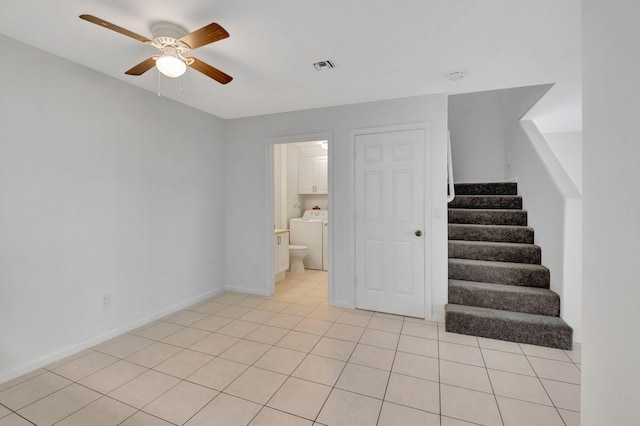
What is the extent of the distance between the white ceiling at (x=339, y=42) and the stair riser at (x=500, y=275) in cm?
184

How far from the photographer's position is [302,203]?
599 cm

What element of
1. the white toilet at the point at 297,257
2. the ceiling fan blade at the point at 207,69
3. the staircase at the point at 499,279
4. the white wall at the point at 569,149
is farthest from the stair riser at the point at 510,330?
the white wall at the point at 569,149

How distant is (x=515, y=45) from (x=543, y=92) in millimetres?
1313

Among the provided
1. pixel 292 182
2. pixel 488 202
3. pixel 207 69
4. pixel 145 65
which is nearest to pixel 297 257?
pixel 292 182

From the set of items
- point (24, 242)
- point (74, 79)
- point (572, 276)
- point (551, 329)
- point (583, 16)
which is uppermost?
point (74, 79)

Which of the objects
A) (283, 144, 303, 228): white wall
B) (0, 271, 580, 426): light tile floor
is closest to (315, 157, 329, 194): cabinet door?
(283, 144, 303, 228): white wall

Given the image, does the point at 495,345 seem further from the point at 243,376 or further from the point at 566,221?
the point at 243,376

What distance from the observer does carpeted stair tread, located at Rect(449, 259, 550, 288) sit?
284 cm

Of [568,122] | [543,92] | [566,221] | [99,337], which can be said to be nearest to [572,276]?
[566,221]

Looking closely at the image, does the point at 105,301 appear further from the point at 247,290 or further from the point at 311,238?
the point at 311,238

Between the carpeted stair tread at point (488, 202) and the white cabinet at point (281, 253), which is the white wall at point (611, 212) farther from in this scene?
the white cabinet at point (281, 253)

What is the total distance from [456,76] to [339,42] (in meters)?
1.20

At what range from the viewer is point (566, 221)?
8.29 feet

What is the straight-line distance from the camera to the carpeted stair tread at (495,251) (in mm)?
3070
